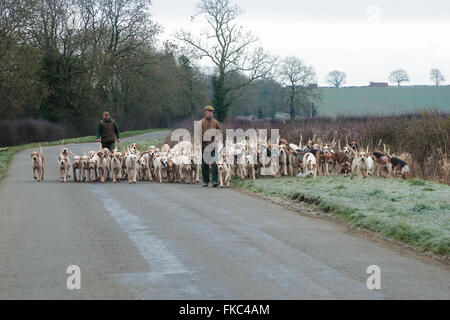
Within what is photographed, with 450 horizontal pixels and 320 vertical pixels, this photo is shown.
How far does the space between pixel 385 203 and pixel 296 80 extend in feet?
263

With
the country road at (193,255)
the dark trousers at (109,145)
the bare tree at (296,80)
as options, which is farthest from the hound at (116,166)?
the bare tree at (296,80)

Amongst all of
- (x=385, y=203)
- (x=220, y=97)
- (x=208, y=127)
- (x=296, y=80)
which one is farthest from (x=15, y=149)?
(x=296, y=80)

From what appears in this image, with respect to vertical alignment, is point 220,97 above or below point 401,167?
above

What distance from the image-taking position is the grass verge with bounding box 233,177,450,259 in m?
10.1

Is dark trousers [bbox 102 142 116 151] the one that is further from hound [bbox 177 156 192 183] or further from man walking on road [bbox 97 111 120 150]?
hound [bbox 177 156 192 183]

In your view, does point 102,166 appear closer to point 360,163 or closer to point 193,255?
point 360,163

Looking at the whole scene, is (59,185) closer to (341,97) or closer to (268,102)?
(268,102)

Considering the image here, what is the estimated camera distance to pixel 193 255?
877 cm

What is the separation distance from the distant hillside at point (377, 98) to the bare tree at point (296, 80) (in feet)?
26.6

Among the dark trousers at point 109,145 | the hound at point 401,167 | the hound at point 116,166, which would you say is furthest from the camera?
the dark trousers at point 109,145

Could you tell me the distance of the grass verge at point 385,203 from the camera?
1012cm

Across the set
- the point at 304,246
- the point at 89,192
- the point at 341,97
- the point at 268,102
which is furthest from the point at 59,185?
the point at 341,97

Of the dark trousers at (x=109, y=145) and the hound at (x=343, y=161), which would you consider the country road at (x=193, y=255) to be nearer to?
the hound at (x=343, y=161)

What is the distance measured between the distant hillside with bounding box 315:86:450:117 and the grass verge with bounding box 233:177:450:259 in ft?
273
